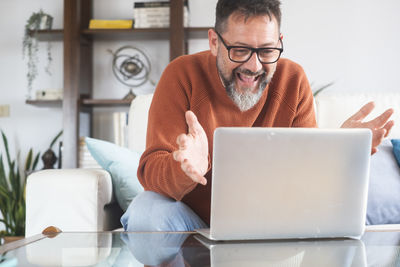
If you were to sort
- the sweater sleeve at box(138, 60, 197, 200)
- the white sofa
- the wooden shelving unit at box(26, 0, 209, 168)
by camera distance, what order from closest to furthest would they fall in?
the sweater sleeve at box(138, 60, 197, 200) < the white sofa < the wooden shelving unit at box(26, 0, 209, 168)

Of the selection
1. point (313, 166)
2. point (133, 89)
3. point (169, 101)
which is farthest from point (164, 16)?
point (313, 166)

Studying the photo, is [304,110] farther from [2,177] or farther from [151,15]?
[2,177]

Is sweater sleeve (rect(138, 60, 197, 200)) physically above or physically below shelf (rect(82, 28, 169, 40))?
below

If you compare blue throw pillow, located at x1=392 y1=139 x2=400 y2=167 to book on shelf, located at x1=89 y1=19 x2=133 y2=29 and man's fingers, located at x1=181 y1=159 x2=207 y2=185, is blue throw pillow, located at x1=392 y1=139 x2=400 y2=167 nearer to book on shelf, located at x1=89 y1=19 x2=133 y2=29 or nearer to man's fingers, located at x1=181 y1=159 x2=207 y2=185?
man's fingers, located at x1=181 y1=159 x2=207 y2=185

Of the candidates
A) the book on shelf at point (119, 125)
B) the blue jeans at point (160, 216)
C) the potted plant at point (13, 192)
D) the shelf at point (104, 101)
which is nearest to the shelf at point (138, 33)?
the shelf at point (104, 101)

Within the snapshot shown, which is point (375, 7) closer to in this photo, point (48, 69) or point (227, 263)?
point (48, 69)

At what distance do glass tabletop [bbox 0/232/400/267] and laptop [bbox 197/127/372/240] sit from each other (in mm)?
43

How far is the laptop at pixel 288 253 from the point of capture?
0.80 metres

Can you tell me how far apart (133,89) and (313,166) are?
8.58ft

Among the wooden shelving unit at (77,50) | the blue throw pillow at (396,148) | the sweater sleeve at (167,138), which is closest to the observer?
the sweater sleeve at (167,138)

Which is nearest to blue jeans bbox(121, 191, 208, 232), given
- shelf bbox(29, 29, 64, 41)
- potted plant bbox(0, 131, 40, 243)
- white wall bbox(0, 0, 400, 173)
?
potted plant bbox(0, 131, 40, 243)

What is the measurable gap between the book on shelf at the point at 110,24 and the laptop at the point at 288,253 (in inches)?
97.2

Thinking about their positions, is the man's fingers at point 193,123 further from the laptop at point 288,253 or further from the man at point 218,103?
the laptop at point 288,253

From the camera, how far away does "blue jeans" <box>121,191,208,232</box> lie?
4.22 feet
